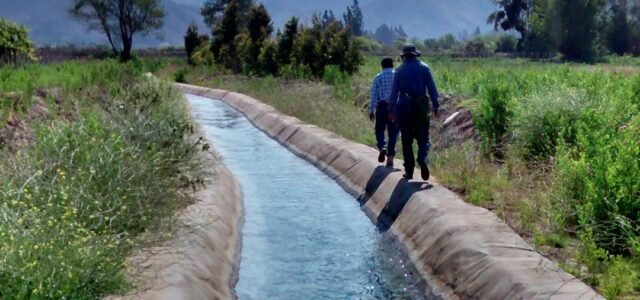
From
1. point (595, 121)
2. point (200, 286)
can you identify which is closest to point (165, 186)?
A: point (200, 286)

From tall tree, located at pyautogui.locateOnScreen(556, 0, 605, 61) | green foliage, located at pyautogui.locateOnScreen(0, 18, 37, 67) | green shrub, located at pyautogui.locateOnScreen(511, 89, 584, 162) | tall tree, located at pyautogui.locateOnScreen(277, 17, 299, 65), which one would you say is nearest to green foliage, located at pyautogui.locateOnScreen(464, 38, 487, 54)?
tall tree, located at pyautogui.locateOnScreen(556, 0, 605, 61)

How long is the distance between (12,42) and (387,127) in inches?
1174

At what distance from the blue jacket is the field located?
66.4 inches

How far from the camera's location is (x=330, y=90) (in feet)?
109

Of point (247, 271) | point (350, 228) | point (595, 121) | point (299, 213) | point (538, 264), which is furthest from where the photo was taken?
point (299, 213)

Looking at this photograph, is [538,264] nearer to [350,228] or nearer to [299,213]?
[350,228]

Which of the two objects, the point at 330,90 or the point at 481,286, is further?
the point at 330,90

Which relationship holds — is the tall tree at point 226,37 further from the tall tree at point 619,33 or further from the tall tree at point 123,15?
the tall tree at point 619,33

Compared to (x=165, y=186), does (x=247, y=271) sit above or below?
below

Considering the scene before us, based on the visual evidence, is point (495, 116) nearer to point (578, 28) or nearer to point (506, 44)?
point (578, 28)

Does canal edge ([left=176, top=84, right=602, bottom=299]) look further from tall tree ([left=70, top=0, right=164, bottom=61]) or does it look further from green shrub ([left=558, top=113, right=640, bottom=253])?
tall tree ([left=70, top=0, right=164, bottom=61])

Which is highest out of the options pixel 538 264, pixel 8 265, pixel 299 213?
pixel 8 265

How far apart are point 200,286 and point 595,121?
725 centimetres

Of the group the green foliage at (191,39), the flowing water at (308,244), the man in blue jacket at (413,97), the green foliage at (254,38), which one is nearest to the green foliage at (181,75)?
the green foliage at (254,38)
